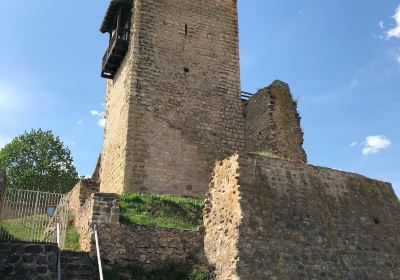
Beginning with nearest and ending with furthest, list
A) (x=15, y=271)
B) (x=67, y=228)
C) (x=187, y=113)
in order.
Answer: (x=15, y=271)
(x=67, y=228)
(x=187, y=113)

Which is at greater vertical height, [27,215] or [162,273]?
[27,215]

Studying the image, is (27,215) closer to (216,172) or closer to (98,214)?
(98,214)

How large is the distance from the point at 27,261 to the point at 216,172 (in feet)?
15.6

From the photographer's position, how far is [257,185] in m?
10.6

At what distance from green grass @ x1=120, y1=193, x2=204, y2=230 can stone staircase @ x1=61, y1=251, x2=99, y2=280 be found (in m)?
1.55

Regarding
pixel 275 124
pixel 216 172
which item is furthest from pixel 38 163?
pixel 216 172

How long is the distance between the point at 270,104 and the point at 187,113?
5.09 m

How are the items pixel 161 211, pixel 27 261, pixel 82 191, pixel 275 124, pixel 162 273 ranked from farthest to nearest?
pixel 275 124, pixel 82 191, pixel 161 211, pixel 162 273, pixel 27 261

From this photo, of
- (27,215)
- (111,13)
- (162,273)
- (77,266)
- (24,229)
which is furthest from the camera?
(111,13)

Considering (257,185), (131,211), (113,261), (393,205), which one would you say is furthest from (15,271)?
(393,205)

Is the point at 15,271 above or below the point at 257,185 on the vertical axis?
below

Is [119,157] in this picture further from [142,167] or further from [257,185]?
[257,185]

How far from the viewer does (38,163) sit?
2838cm

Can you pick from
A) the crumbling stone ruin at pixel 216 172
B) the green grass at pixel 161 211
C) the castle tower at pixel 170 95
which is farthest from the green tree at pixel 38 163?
the green grass at pixel 161 211
